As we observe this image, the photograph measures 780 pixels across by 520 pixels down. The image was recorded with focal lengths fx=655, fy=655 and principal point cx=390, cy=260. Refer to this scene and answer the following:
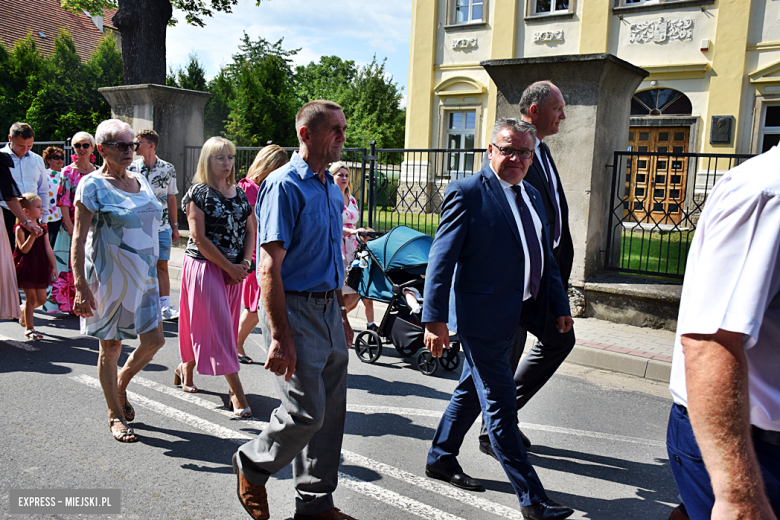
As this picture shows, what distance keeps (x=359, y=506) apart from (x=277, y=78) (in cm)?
2493

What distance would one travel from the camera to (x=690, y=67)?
18.1 m

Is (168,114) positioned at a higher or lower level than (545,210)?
higher

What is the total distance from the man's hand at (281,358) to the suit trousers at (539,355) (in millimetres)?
1571

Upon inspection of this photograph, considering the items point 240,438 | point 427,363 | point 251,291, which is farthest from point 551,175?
point 251,291

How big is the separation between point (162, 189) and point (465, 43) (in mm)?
16888

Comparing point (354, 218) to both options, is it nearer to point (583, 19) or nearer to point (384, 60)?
point (583, 19)

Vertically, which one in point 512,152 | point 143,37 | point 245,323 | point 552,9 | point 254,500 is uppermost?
point 552,9

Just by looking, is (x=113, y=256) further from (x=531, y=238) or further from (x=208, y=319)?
(x=531, y=238)

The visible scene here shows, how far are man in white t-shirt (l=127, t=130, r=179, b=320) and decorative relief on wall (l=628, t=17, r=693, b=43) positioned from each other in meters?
15.8

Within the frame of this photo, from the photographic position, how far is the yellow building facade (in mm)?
17453

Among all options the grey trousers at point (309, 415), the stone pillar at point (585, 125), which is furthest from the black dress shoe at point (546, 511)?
the stone pillar at point (585, 125)

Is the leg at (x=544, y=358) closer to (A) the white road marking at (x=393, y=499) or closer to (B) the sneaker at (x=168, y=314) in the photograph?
(A) the white road marking at (x=393, y=499)

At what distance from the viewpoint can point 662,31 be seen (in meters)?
18.5

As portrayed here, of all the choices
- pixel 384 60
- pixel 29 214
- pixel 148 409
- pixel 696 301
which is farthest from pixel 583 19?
pixel 384 60
